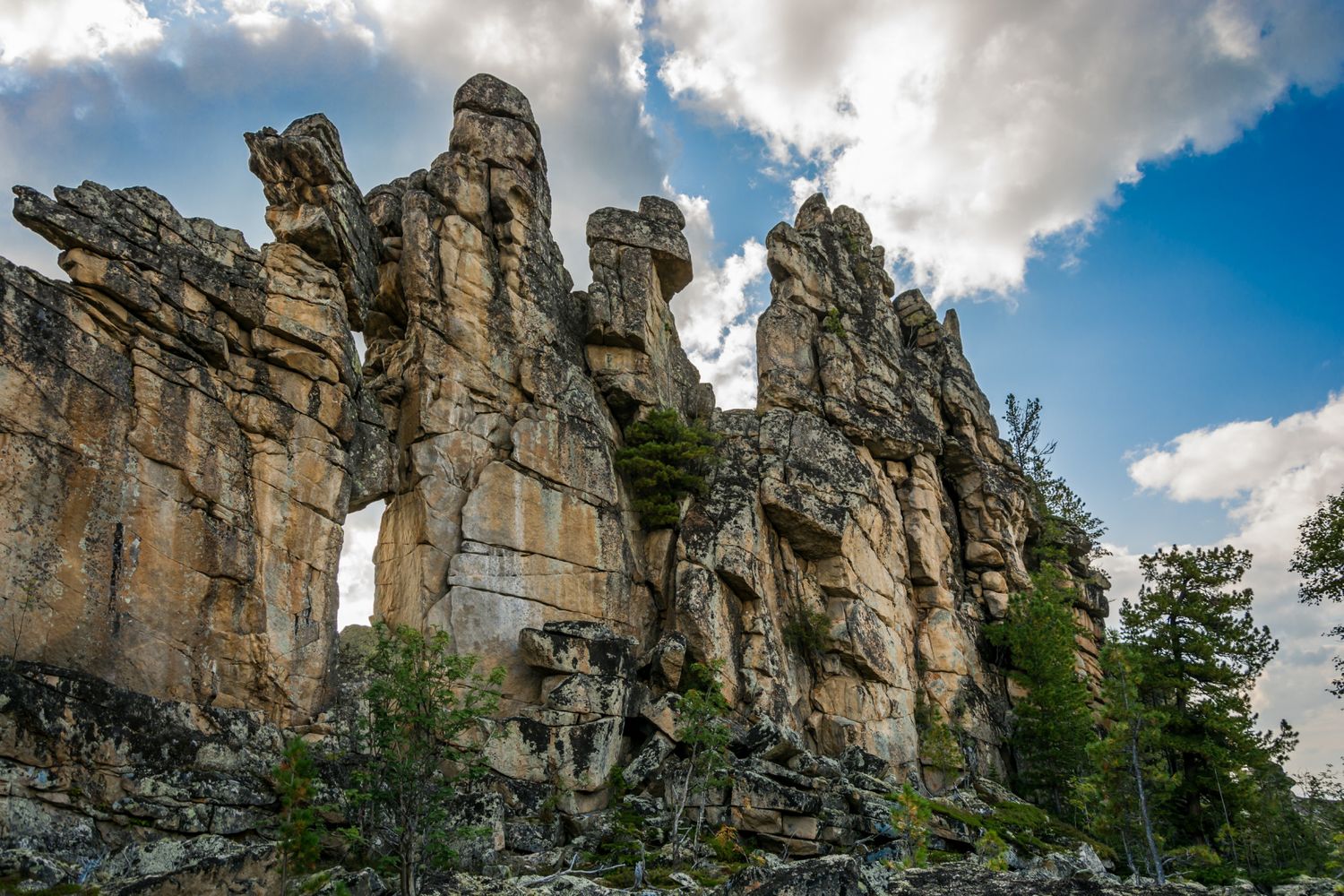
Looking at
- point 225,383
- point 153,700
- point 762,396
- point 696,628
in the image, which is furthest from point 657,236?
point 153,700

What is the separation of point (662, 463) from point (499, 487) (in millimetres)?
8888

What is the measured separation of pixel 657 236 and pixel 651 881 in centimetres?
3564

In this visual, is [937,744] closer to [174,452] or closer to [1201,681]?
[1201,681]

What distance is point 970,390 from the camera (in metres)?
65.2

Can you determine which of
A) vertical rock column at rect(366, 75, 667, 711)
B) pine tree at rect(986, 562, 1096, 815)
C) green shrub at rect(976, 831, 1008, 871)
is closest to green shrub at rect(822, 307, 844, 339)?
vertical rock column at rect(366, 75, 667, 711)

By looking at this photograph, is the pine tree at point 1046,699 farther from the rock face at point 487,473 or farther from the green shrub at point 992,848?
→ the green shrub at point 992,848

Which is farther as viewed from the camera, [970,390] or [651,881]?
[970,390]

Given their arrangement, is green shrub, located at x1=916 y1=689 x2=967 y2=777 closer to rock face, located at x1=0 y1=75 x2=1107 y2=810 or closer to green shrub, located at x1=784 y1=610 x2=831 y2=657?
rock face, located at x1=0 y1=75 x2=1107 y2=810

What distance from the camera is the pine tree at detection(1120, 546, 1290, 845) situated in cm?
4416

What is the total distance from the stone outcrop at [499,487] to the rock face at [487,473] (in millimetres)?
122

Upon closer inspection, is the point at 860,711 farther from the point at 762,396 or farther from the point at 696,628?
the point at 762,396

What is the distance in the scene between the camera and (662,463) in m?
46.0

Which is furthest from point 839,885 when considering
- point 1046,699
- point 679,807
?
point 1046,699

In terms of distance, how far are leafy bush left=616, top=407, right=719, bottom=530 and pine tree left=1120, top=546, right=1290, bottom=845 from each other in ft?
72.0
